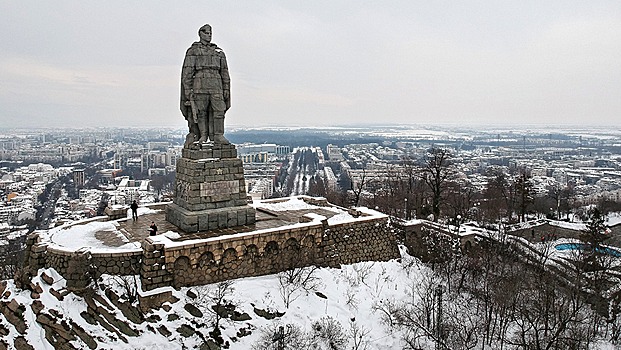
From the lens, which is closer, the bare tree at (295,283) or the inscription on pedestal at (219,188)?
the bare tree at (295,283)

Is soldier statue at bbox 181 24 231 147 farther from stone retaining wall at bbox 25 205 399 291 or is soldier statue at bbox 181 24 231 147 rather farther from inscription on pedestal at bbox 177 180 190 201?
stone retaining wall at bbox 25 205 399 291

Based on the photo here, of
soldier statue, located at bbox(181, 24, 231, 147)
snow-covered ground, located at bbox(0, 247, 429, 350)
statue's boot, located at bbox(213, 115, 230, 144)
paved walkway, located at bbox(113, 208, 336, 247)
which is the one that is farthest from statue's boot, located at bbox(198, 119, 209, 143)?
snow-covered ground, located at bbox(0, 247, 429, 350)

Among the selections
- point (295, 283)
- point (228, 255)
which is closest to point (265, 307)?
point (295, 283)

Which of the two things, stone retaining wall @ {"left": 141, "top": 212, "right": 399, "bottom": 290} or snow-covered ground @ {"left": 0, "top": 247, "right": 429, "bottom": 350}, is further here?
stone retaining wall @ {"left": 141, "top": 212, "right": 399, "bottom": 290}

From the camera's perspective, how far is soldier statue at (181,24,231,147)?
17.3m

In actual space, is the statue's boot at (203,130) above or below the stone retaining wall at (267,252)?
above

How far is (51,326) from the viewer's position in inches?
496

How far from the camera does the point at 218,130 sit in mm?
18016

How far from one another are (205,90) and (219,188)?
384cm

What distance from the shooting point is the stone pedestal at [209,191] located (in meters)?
17.1

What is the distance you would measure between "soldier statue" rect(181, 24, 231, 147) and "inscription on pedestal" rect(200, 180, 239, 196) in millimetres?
1658

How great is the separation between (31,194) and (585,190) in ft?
267

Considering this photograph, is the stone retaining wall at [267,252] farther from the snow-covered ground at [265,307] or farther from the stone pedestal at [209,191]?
the stone pedestal at [209,191]

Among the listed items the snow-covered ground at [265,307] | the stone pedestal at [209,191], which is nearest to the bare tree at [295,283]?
the snow-covered ground at [265,307]
